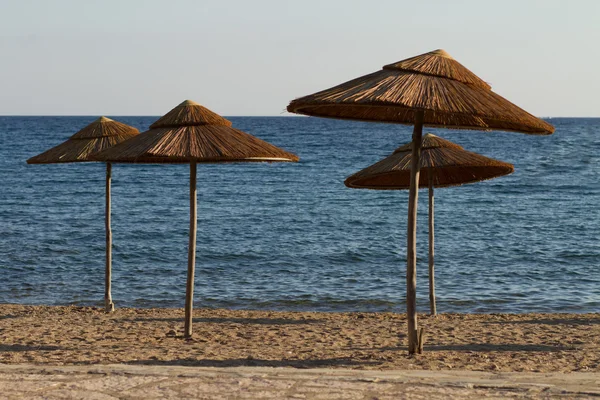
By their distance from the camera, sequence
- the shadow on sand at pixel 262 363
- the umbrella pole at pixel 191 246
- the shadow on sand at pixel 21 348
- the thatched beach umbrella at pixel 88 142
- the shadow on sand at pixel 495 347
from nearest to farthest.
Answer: the shadow on sand at pixel 262 363, the shadow on sand at pixel 21 348, the shadow on sand at pixel 495 347, the umbrella pole at pixel 191 246, the thatched beach umbrella at pixel 88 142

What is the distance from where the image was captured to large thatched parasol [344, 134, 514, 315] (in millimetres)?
10719

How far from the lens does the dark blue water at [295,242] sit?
15.8 meters

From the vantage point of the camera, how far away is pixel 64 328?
10414 millimetres

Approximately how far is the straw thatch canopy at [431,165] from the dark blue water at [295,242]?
3.08 metres

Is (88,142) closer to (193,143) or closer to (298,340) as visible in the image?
(193,143)

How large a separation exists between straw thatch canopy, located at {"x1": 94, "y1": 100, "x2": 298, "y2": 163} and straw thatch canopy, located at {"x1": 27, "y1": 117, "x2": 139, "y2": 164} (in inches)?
86.6

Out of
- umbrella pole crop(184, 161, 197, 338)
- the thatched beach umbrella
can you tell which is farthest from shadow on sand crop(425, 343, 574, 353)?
the thatched beach umbrella

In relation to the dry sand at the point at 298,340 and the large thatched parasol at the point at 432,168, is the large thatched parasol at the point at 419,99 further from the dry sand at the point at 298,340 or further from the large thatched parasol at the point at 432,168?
the large thatched parasol at the point at 432,168

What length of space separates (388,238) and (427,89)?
17.7 metres

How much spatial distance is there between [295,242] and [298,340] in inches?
541

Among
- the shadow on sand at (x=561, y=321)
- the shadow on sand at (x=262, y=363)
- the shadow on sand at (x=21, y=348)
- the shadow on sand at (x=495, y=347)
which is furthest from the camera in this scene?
the shadow on sand at (x=561, y=321)

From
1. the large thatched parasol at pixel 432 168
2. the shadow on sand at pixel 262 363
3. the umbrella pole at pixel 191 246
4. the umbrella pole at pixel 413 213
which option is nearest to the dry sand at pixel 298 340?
the shadow on sand at pixel 262 363

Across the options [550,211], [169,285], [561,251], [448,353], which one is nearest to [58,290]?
[169,285]

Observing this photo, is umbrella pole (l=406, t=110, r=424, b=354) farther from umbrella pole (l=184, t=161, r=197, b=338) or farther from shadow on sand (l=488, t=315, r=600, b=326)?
shadow on sand (l=488, t=315, r=600, b=326)
